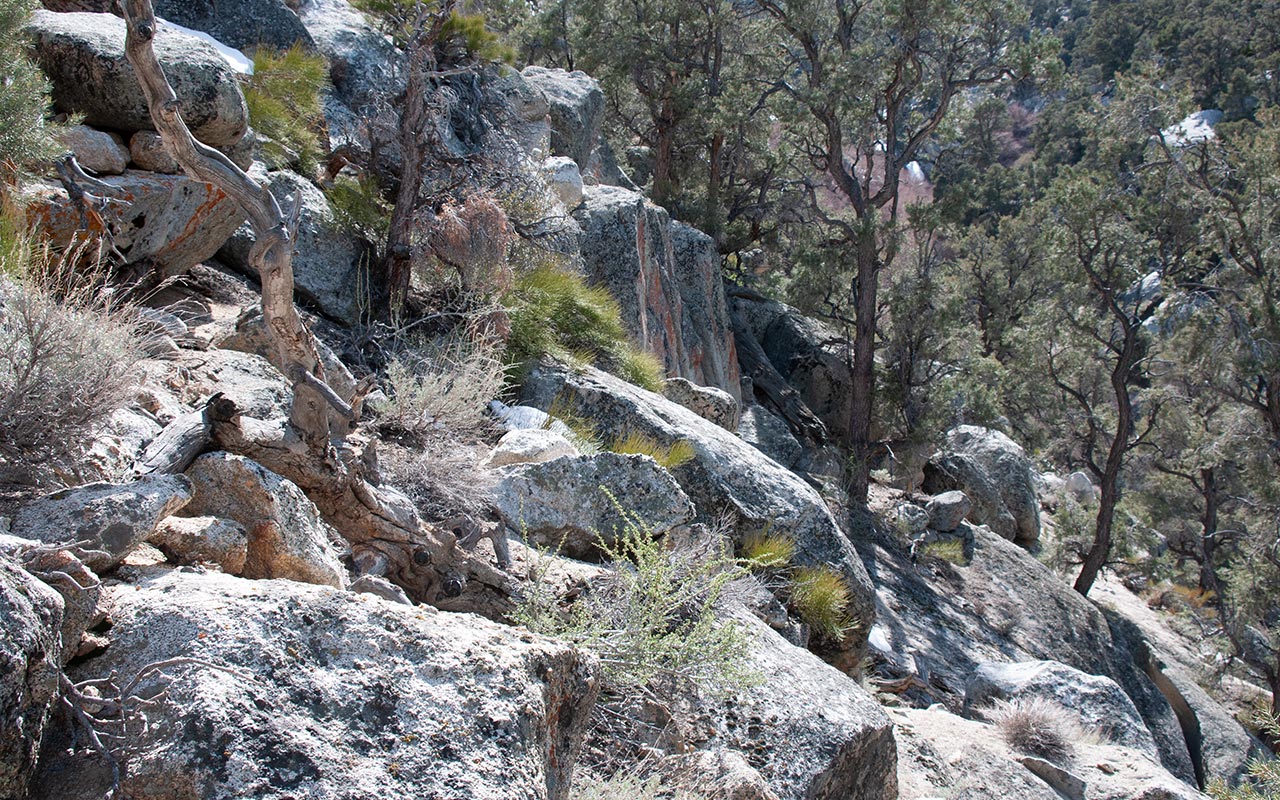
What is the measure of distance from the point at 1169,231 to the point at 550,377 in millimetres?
12946

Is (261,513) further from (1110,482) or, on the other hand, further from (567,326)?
(1110,482)

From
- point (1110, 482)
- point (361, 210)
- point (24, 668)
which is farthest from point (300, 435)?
point (1110, 482)

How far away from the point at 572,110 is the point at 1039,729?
11028 mm

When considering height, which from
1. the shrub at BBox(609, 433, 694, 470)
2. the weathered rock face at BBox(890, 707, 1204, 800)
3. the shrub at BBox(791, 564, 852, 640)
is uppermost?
the shrub at BBox(609, 433, 694, 470)

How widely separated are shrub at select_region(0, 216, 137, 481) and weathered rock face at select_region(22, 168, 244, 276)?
66.7 inches

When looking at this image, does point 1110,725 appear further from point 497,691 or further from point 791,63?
point 791,63

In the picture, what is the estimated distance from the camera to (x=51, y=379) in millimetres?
3186

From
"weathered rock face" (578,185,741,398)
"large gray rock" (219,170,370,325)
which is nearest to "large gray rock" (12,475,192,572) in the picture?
"large gray rock" (219,170,370,325)

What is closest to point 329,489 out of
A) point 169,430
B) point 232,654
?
point 169,430

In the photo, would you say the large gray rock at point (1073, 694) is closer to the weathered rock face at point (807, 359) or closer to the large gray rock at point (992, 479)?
the weathered rock face at point (807, 359)

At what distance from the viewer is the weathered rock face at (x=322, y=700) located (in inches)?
79.0

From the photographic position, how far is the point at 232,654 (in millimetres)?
2205

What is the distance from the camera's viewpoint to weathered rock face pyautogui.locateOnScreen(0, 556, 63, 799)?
1826mm

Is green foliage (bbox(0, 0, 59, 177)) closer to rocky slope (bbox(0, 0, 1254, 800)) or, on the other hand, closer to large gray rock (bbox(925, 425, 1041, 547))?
rocky slope (bbox(0, 0, 1254, 800))
